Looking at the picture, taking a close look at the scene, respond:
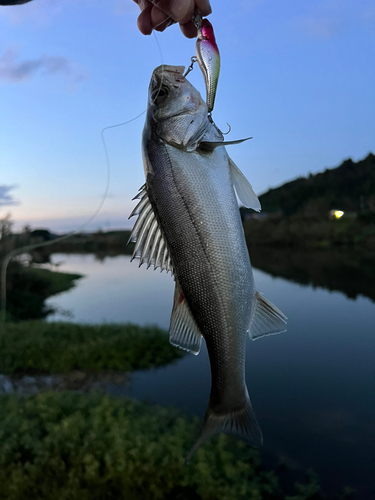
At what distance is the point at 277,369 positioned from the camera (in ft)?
48.2

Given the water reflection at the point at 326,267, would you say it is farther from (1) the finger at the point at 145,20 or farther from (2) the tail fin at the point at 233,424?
(1) the finger at the point at 145,20

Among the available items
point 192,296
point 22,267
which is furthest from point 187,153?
point 22,267

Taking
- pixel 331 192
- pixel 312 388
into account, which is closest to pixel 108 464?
pixel 312 388

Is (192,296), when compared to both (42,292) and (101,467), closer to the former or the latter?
(101,467)

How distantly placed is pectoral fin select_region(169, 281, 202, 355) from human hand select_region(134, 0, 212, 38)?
1563 millimetres

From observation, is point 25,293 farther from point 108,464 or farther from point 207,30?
point 207,30

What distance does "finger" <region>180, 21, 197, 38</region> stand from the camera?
2.57m

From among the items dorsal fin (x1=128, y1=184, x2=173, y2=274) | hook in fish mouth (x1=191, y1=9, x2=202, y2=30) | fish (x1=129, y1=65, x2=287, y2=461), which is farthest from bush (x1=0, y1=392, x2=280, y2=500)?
hook in fish mouth (x1=191, y1=9, x2=202, y2=30)

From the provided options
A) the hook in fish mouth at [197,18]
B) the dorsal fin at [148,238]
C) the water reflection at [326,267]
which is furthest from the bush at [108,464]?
the water reflection at [326,267]

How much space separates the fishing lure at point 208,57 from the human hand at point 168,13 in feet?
0.41

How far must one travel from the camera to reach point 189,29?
2.62m

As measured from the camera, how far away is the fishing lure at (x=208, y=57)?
206 centimetres

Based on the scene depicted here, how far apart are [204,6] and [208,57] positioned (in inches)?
16.3

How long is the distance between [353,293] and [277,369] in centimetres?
1643
